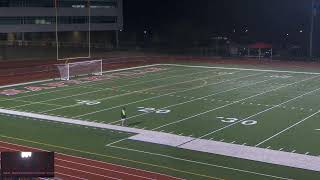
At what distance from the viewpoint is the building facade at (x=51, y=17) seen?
2172 inches

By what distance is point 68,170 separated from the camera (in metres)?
14.0

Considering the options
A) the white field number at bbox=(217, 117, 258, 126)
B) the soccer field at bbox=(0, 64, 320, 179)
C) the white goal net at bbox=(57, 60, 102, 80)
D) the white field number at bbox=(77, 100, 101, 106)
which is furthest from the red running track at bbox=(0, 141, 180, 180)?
the white goal net at bbox=(57, 60, 102, 80)

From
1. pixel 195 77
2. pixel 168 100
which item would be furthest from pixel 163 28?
pixel 168 100

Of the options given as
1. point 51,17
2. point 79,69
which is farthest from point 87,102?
point 51,17

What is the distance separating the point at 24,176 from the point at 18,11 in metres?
47.8

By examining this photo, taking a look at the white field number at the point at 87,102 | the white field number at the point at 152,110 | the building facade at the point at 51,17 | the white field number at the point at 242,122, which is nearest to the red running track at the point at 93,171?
the white field number at the point at 242,122

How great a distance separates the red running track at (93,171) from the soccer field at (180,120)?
50 cm

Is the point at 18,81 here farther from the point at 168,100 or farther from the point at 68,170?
the point at 68,170

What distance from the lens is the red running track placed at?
13.4 m

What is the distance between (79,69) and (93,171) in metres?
23.1

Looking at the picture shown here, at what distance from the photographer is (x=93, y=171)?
13.9m

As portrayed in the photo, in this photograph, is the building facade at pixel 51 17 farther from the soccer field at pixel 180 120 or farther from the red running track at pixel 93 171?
the red running track at pixel 93 171

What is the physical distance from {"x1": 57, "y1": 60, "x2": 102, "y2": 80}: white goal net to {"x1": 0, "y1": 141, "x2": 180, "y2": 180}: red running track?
19262 millimetres

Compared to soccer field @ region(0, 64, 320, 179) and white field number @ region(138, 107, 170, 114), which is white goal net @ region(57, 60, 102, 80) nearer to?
soccer field @ region(0, 64, 320, 179)
